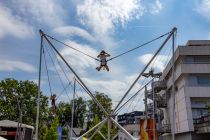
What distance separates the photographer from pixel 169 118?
199ft

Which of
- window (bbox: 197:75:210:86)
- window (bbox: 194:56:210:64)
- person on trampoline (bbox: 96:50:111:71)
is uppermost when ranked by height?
window (bbox: 194:56:210:64)

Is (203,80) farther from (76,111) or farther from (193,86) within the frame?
(76,111)

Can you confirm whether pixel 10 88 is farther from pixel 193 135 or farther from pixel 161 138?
pixel 193 135

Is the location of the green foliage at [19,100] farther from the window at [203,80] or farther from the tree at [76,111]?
the tree at [76,111]

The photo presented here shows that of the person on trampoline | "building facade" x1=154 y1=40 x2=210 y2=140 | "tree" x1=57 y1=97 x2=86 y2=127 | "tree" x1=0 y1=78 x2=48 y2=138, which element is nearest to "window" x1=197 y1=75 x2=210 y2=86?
"building facade" x1=154 y1=40 x2=210 y2=140

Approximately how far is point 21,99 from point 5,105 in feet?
12.0

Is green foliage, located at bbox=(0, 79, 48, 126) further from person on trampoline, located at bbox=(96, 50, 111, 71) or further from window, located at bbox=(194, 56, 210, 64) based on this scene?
person on trampoline, located at bbox=(96, 50, 111, 71)

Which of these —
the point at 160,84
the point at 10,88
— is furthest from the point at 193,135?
the point at 10,88

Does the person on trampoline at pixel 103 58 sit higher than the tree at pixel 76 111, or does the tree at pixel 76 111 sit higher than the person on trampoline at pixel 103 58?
the tree at pixel 76 111

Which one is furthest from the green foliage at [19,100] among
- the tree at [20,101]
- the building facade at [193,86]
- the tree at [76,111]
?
the tree at [76,111]

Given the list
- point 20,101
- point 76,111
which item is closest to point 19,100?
point 20,101

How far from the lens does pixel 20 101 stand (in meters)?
68.9

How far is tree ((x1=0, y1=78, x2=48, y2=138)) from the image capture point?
2650 inches

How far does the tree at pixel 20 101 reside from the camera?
6731 cm
